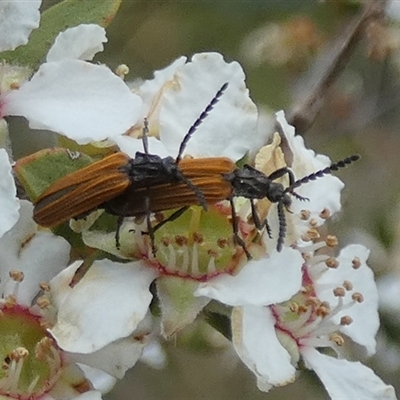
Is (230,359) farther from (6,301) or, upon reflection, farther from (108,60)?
(6,301)

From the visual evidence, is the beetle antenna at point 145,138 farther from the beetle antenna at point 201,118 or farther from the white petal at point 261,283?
the white petal at point 261,283

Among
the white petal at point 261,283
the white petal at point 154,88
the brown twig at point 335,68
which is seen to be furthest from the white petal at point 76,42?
the brown twig at point 335,68

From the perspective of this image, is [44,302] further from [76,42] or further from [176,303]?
[76,42]

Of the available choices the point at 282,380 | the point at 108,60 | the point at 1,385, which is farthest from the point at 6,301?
the point at 108,60

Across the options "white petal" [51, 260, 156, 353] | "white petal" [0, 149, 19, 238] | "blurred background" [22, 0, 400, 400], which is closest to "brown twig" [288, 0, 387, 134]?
"blurred background" [22, 0, 400, 400]

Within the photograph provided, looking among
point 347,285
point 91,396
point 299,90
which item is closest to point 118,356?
point 91,396

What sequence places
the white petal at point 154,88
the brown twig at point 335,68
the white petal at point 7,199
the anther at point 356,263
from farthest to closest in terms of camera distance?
the brown twig at point 335,68 < the anther at point 356,263 < the white petal at point 154,88 < the white petal at point 7,199

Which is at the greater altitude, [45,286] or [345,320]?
[45,286]
